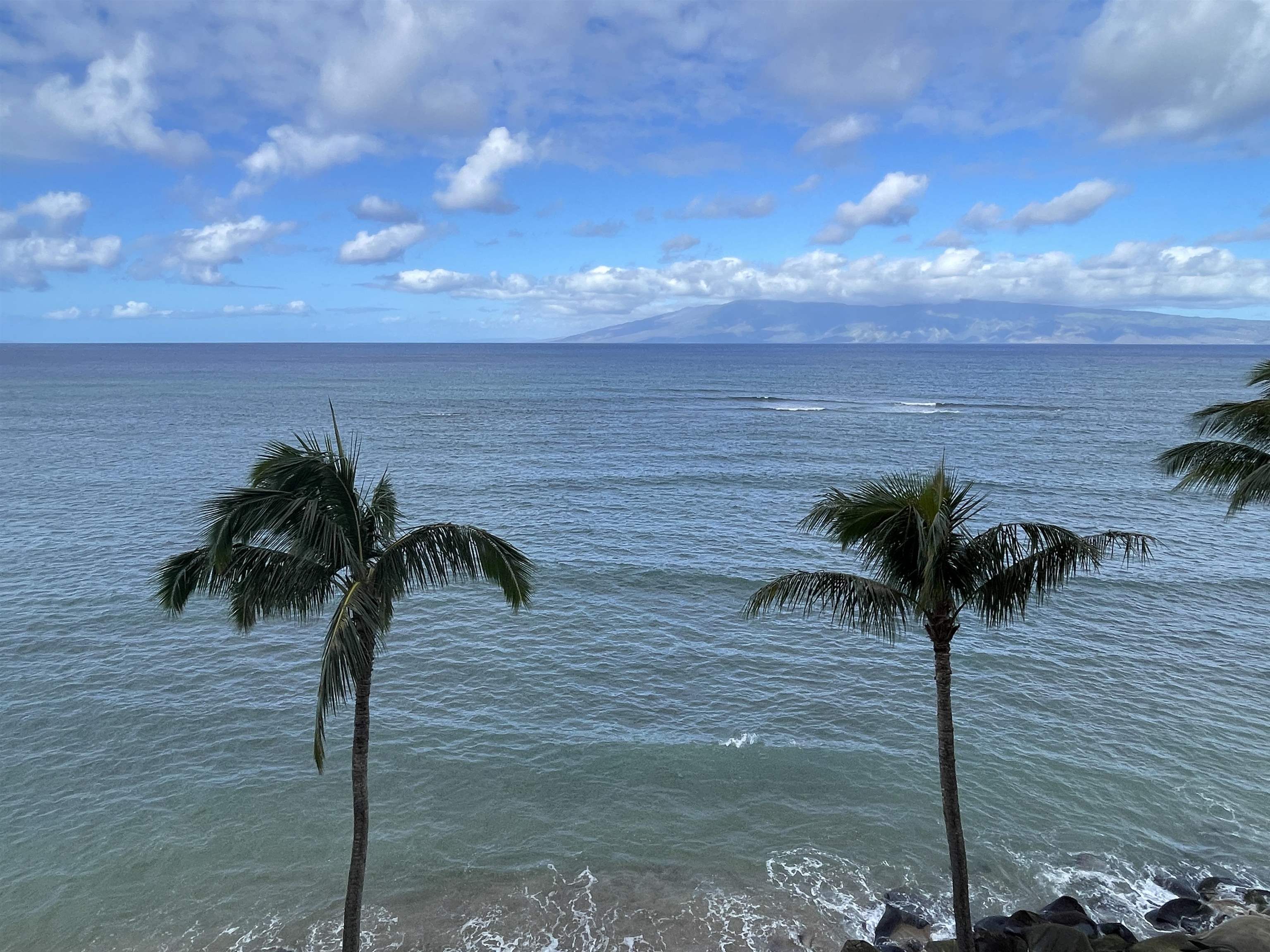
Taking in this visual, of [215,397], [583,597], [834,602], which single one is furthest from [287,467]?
[215,397]

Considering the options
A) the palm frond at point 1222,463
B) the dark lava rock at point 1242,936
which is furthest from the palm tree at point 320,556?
the palm frond at point 1222,463

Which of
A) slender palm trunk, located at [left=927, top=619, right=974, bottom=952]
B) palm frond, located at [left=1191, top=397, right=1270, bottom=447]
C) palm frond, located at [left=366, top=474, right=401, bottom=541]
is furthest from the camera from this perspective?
palm frond, located at [left=1191, top=397, right=1270, bottom=447]

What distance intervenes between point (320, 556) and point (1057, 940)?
46.1 ft

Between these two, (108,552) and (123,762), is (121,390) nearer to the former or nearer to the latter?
(108,552)

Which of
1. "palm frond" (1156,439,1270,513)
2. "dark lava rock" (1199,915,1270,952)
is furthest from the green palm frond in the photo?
"palm frond" (1156,439,1270,513)

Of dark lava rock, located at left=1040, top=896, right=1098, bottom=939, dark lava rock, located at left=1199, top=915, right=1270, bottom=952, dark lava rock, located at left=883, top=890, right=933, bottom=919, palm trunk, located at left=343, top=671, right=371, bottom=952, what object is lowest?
dark lava rock, located at left=883, top=890, right=933, bottom=919

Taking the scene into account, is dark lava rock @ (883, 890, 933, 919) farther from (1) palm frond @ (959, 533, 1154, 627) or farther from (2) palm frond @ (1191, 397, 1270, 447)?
(2) palm frond @ (1191, 397, 1270, 447)

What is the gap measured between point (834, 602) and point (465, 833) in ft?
40.5

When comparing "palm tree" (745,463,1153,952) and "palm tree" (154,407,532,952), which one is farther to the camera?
"palm tree" (745,463,1153,952)

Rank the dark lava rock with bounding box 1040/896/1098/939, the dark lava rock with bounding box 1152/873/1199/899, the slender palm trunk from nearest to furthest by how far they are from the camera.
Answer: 1. the slender palm trunk
2. the dark lava rock with bounding box 1040/896/1098/939
3. the dark lava rock with bounding box 1152/873/1199/899

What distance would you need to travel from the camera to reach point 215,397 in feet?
446

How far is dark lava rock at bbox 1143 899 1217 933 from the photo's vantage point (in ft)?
56.9

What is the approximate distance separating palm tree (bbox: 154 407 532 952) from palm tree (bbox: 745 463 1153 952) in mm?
4837

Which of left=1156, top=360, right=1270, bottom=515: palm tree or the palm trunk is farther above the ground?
left=1156, top=360, right=1270, bottom=515: palm tree
